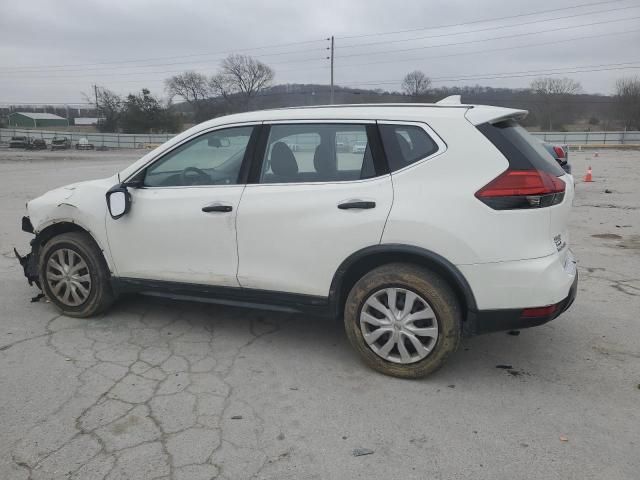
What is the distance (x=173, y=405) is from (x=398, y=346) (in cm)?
149

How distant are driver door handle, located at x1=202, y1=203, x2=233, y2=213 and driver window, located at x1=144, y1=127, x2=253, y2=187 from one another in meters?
0.20

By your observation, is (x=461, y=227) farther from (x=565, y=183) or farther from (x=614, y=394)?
(x=614, y=394)

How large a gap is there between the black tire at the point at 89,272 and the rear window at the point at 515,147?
10.6 feet

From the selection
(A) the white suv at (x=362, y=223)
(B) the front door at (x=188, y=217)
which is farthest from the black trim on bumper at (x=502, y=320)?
(B) the front door at (x=188, y=217)

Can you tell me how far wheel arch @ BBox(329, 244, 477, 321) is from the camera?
3.23 m

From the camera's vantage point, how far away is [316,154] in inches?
145

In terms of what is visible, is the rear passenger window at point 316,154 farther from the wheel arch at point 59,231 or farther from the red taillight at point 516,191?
the wheel arch at point 59,231

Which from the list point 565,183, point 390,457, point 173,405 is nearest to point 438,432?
point 390,457

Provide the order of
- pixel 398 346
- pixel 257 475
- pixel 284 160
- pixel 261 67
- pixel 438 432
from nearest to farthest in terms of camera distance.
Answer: pixel 257 475, pixel 438 432, pixel 398 346, pixel 284 160, pixel 261 67

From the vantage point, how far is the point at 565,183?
11.3 feet

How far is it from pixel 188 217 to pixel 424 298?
185cm

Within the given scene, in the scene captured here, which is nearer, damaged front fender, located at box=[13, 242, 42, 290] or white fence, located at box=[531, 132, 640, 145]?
damaged front fender, located at box=[13, 242, 42, 290]

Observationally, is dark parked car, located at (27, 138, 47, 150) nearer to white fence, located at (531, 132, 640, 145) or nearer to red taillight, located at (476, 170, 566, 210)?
white fence, located at (531, 132, 640, 145)

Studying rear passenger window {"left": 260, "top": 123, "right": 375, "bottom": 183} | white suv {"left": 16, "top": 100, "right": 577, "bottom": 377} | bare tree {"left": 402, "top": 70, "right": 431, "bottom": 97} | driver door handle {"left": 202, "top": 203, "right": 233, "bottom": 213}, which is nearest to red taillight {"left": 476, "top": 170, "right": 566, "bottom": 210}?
white suv {"left": 16, "top": 100, "right": 577, "bottom": 377}
